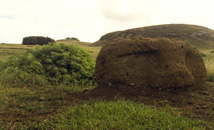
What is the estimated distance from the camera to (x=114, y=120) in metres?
3.09

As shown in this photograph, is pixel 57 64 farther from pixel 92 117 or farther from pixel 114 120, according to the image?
pixel 114 120

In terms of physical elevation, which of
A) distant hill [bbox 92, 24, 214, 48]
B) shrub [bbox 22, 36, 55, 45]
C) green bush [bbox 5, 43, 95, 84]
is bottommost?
green bush [bbox 5, 43, 95, 84]

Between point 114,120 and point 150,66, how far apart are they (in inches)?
95.3

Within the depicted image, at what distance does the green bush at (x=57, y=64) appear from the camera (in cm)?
723

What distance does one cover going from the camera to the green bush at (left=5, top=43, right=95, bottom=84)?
23.7 feet

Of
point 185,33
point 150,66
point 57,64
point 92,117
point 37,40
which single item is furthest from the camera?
point 185,33

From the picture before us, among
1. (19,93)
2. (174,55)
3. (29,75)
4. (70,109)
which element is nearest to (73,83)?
(29,75)

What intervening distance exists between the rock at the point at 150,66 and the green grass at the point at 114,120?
139 centimetres

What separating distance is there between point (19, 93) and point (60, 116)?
2.76 meters

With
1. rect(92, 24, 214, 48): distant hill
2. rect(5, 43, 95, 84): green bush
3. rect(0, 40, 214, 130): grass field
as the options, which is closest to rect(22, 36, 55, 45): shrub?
rect(92, 24, 214, 48): distant hill

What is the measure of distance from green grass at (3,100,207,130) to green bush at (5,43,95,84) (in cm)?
359

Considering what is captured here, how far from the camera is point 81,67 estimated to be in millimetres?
7652

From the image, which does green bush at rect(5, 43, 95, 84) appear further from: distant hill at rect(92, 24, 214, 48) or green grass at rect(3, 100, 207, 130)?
distant hill at rect(92, 24, 214, 48)

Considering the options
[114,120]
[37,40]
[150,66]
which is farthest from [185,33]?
[114,120]
